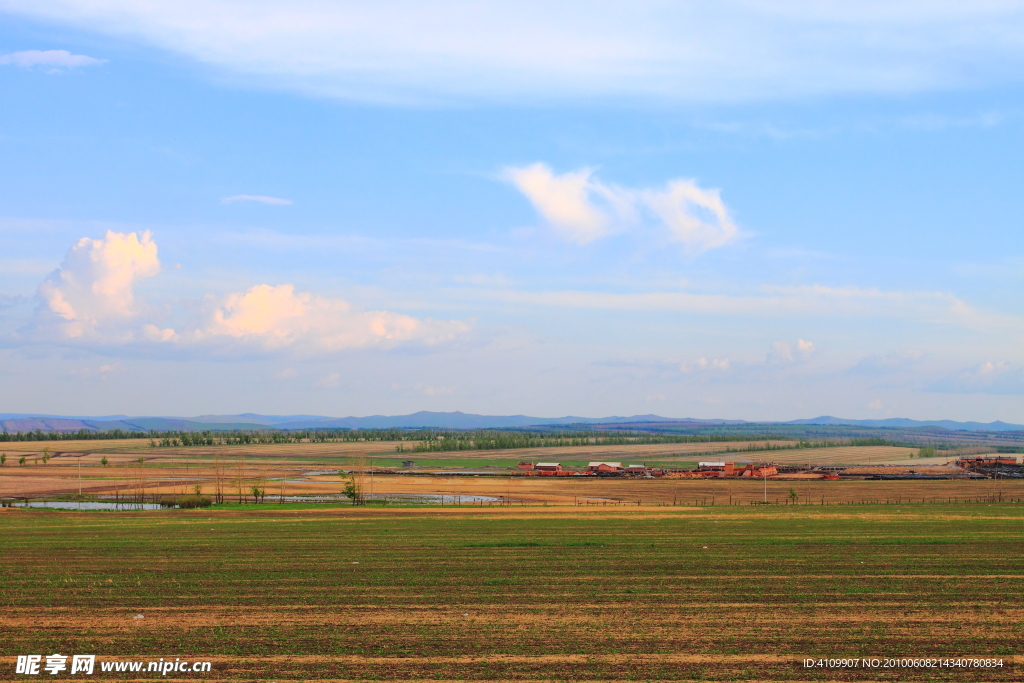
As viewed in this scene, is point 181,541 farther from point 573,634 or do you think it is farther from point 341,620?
point 573,634

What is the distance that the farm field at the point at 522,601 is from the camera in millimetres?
16906

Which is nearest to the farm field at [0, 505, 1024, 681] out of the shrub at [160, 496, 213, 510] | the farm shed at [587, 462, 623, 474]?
the shrub at [160, 496, 213, 510]

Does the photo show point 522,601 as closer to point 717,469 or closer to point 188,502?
point 188,502

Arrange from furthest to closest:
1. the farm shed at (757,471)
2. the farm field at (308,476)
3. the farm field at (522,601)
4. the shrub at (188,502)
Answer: the farm shed at (757,471)
the farm field at (308,476)
the shrub at (188,502)
the farm field at (522,601)

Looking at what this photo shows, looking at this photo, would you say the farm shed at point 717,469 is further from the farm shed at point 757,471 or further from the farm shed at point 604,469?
the farm shed at point 604,469

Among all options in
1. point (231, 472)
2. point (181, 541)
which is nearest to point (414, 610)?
point (181, 541)

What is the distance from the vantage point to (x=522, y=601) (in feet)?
75.8

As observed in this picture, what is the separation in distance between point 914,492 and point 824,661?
82444 mm

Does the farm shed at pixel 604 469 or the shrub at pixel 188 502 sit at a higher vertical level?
the shrub at pixel 188 502

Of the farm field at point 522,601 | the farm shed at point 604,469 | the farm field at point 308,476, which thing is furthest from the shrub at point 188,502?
the farm shed at point 604,469

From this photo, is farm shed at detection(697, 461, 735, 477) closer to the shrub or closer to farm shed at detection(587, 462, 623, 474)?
farm shed at detection(587, 462, 623, 474)

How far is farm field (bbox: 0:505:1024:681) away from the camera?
55.5 feet

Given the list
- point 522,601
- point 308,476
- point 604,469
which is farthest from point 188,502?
point 604,469

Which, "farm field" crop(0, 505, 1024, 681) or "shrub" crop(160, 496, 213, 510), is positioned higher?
"farm field" crop(0, 505, 1024, 681)
